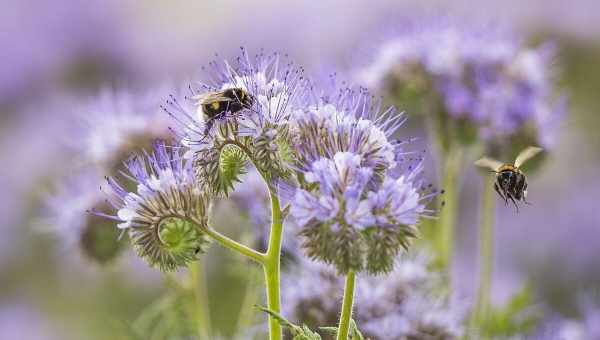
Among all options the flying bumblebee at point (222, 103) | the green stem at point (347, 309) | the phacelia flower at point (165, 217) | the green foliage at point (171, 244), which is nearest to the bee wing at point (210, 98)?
the flying bumblebee at point (222, 103)

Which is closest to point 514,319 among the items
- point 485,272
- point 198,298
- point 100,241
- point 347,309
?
point 485,272

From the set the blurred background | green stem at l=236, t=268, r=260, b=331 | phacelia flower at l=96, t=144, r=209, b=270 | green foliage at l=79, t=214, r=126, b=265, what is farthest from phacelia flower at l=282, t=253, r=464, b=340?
the blurred background

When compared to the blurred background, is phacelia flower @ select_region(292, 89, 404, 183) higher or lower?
lower

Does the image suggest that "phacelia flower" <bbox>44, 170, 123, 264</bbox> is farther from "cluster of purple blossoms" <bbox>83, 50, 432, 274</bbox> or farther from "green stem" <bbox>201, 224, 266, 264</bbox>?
"green stem" <bbox>201, 224, 266, 264</bbox>

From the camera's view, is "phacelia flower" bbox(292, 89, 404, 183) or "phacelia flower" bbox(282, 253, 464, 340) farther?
"phacelia flower" bbox(282, 253, 464, 340)

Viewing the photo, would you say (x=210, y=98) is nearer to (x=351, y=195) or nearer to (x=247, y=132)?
(x=247, y=132)

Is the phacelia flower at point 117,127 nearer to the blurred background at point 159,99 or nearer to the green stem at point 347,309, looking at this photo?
the blurred background at point 159,99
